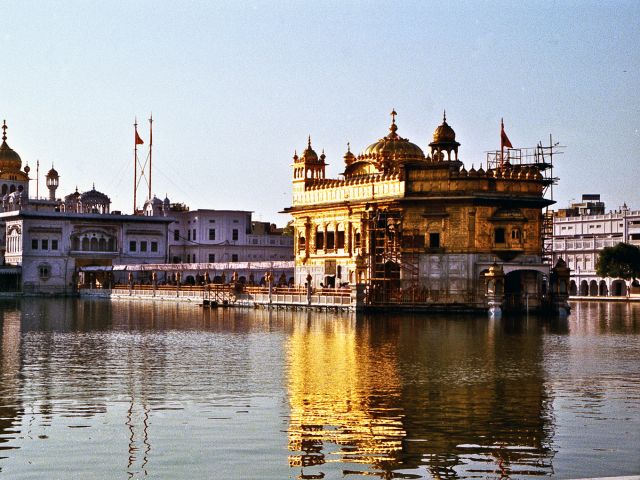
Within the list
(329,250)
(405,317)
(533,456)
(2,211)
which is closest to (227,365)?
(533,456)

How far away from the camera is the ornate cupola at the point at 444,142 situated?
3044 inches

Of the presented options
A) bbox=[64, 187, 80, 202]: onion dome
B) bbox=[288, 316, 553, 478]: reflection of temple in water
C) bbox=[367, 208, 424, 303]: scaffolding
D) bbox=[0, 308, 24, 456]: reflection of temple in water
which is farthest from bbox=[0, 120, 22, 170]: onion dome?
bbox=[288, 316, 553, 478]: reflection of temple in water

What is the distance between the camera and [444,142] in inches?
3044

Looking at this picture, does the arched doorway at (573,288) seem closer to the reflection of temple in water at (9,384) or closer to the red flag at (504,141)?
the red flag at (504,141)

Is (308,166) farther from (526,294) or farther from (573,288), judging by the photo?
(573,288)

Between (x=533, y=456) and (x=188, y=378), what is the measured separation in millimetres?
12726

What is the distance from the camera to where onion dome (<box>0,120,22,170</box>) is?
138 m

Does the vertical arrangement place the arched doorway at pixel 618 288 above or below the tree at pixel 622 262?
below

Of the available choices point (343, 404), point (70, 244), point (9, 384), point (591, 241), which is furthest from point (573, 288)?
point (343, 404)

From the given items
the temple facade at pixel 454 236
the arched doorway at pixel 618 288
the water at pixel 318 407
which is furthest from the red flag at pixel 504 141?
the arched doorway at pixel 618 288

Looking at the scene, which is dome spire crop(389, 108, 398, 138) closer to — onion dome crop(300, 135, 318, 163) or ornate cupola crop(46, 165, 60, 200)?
onion dome crop(300, 135, 318, 163)

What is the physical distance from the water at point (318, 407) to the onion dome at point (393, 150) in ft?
119

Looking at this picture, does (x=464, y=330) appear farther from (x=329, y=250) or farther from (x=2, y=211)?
(x=2, y=211)

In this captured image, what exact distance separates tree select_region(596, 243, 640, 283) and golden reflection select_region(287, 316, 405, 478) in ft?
248
